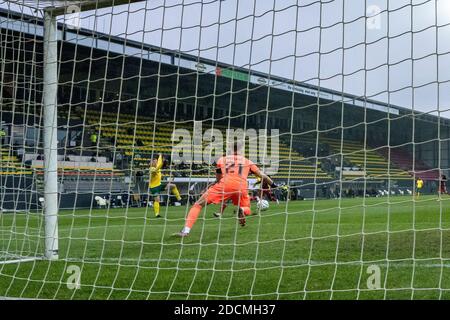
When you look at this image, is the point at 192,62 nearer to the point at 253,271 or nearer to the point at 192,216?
the point at 192,216

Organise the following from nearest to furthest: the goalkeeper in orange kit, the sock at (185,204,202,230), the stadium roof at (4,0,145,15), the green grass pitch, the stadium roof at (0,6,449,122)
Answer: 1. the green grass pitch
2. the stadium roof at (0,6,449,122)
3. the stadium roof at (4,0,145,15)
4. the goalkeeper in orange kit
5. the sock at (185,204,202,230)

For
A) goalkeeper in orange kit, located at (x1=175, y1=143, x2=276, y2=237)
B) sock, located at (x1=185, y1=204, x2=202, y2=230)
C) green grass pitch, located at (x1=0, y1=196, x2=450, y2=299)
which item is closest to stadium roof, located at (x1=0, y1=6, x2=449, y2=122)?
green grass pitch, located at (x1=0, y1=196, x2=450, y2=299)

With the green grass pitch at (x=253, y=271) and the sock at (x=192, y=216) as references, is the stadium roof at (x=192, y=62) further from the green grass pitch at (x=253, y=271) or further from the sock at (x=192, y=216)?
the sock at (x=192, y=216)

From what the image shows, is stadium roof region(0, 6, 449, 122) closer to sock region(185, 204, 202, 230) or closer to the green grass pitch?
the green grass pitch

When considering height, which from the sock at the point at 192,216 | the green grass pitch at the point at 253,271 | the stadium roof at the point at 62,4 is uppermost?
the stadium roof at the point at 62,4

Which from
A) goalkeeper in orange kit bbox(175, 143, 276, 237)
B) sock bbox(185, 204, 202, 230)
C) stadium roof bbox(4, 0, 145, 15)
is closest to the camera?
stadium roof bbox(4, 0, 145, 15)

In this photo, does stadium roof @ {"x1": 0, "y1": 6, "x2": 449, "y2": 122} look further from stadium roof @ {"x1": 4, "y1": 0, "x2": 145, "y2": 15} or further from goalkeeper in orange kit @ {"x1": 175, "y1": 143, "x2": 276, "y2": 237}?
goalkeeper in orange kit @ {"x1": 175, "y1": 143, "x2": 276, "y2": 237}

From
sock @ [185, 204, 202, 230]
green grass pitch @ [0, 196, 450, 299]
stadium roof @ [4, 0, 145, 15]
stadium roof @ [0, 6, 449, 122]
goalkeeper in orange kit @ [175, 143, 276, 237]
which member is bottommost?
green grass pitch @ [0, 196, 450, 299]

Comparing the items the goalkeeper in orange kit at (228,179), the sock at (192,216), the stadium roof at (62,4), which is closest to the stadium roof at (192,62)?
the stadium roof at (62,4)

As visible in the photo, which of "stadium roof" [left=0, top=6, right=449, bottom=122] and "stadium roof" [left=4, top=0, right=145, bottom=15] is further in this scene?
"stadium roof" [left=4, top=0, right=145, bottom=15]

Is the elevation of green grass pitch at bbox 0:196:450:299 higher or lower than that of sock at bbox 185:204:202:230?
lower

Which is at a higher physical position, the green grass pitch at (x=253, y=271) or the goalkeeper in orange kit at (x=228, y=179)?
the goalkeeper in orange kit at (x=228, y=179)

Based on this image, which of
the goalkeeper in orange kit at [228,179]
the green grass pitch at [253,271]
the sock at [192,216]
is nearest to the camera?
the green grass pitch at [253,271]
